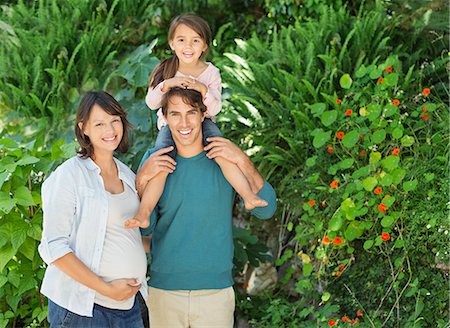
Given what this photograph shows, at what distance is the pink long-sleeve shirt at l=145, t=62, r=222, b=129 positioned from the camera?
134 inches

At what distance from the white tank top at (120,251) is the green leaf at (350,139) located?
1784 mm

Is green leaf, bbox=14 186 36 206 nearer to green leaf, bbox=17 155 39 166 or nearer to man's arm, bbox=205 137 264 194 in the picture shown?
green leaf, bbox=17 155 39 166

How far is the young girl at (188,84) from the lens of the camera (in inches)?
126

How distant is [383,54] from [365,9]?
2.45 feet

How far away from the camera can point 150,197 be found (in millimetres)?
3182

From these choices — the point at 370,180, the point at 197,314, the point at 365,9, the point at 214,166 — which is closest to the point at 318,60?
the point at 365,9

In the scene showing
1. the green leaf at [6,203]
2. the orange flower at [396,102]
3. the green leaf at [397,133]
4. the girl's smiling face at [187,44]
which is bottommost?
the green leaf at [6,203]

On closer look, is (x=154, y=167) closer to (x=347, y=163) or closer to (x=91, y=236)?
(x=91, y=236)

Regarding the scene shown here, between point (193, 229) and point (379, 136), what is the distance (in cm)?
167

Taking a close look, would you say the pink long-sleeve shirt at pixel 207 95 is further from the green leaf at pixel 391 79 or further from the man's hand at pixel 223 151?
the green leaf at pixel 391 79

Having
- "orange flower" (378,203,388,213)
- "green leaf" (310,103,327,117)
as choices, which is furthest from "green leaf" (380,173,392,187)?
"green leaf" (310,103,327,117)

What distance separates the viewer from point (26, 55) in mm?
6406

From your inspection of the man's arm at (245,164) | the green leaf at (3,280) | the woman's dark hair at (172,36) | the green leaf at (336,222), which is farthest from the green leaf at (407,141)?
the green leaf at (3,280)

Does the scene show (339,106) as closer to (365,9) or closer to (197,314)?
(365,9)
